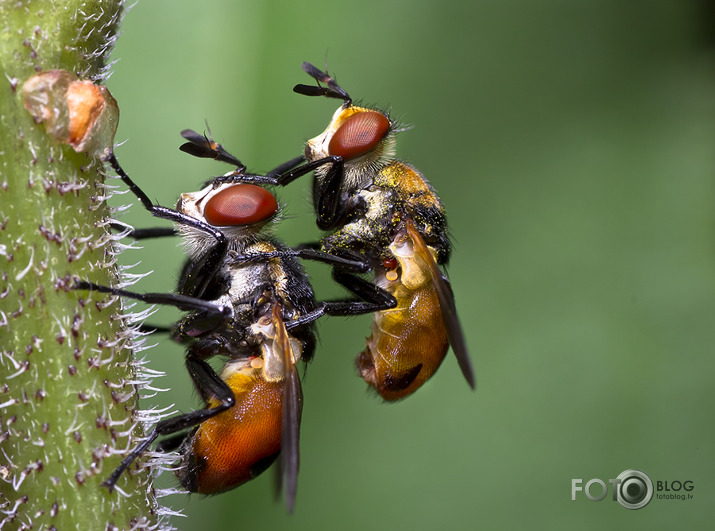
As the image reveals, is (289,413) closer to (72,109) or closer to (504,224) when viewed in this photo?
(72,109)

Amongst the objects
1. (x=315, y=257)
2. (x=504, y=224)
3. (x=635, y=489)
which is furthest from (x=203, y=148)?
(x=635, y=489)

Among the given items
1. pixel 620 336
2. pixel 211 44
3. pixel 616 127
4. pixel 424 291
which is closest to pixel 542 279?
pixel 620 336

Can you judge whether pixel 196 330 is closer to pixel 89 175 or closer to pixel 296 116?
pixel 89 175

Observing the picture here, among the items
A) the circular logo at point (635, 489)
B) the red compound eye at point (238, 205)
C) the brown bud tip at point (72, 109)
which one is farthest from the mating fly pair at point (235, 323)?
the circular logo at point (635, 489)

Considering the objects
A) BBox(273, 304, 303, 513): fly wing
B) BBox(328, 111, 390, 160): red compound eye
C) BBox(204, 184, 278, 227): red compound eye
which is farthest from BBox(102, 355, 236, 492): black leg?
BBox(328, 111, 390, 160): red compound eye

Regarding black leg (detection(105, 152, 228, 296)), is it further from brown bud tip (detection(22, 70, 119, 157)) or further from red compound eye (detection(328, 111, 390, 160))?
brown bud tip (detection(22, 70, 119, 157))

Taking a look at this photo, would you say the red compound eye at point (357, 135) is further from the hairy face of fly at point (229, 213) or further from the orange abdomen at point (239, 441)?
the orange abdomen at point (239, 441)

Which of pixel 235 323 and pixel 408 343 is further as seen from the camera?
pixel 408 343
